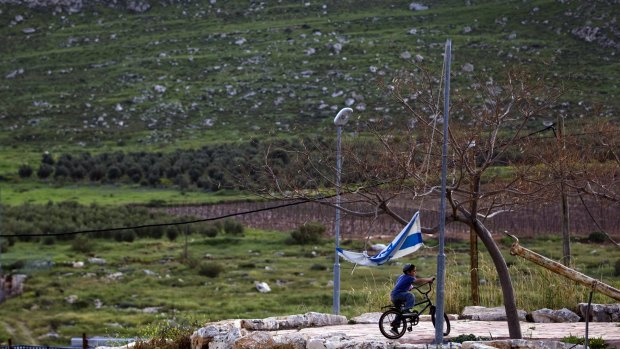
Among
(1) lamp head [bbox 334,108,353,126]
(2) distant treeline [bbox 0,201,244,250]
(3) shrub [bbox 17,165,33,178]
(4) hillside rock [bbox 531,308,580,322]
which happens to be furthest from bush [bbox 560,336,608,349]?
(3) shrub [bbox 17,165,33,178]

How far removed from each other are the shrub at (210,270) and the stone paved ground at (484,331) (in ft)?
68.4

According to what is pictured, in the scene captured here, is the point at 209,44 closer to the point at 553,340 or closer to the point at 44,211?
the point at 44,211

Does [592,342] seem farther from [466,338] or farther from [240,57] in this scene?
[240,57]

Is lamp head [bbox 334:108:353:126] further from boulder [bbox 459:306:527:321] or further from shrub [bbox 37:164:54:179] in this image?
shrub [bbox 37:164:54:179]

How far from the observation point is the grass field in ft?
106

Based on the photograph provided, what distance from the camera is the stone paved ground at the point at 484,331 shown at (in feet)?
59.6

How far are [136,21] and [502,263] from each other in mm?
109245

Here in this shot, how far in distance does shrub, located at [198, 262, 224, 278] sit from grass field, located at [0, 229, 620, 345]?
4cm

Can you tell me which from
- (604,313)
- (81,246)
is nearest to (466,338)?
(604,313)

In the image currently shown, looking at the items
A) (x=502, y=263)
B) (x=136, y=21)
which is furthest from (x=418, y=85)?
(x=136, y=21)

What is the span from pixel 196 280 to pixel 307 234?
29.8 feet

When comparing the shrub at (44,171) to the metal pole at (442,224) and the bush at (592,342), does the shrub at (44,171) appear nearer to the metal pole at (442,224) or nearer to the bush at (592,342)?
the metal pole at (442,224)

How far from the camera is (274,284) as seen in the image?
39.4 metres

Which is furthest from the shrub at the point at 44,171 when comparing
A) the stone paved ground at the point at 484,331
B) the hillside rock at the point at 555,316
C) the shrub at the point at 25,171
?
the hillside rock at the point at 555,316
